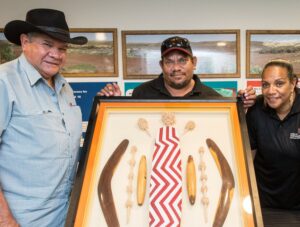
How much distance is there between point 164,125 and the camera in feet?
4.03

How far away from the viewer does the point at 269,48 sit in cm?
226

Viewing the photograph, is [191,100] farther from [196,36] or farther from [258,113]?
[196,36]

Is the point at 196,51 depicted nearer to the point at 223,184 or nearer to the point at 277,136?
the point at 277,136

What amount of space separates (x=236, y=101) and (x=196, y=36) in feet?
3.61

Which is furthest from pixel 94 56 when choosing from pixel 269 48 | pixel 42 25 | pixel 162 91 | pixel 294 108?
pixel 294 108

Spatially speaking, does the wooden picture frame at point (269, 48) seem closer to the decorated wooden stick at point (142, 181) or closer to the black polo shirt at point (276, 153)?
the black polo shirt at point (276, 153)

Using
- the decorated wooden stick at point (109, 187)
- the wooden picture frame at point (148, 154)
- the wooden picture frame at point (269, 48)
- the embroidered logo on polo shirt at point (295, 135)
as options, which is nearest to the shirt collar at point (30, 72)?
the wooden picture frame at point (148, 154)

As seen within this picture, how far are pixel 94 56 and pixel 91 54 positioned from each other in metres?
0.03

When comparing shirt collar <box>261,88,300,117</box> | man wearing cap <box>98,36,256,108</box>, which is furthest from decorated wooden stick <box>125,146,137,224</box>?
shirt collar <box>261,88,300,117</box>

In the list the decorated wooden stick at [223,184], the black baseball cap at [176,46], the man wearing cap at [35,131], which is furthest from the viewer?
the black baseball cap at [176,46]

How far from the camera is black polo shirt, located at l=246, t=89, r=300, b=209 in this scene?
142cm

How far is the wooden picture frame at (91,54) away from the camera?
2.20 m

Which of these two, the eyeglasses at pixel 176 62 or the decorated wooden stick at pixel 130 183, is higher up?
the eyeglasses at pixel 176 62

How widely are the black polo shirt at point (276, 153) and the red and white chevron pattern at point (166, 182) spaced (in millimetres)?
533
